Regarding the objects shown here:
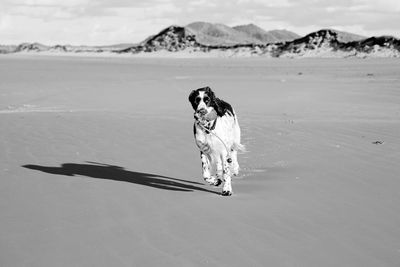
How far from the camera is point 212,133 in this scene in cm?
722

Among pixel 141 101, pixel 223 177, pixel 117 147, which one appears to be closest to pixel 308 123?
pixel 117 147

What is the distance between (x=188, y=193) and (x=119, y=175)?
159cm

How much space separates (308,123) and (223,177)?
6905 millimetres

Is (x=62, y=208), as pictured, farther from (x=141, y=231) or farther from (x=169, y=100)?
(x=169, y=100)

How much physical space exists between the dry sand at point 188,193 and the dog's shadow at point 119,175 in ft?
0.09

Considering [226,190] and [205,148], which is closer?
[226,190]

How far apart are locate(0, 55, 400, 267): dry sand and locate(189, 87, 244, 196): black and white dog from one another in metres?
0.28

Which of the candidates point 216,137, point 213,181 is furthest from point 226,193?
point 216,137

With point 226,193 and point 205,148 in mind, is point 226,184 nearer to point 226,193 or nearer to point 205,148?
point 226,193

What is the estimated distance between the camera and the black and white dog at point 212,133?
7082 millimetres

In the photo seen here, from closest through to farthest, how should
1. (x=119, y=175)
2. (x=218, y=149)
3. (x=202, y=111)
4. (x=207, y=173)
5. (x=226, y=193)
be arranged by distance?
(x=202, y=111)
(x=226, y=193)
(x=218, y=149)
(x=207, y=173)
(x=119, y=175)

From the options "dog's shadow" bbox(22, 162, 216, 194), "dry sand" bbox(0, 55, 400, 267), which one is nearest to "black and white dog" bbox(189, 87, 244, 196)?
"dry sand" bbox(0, 55, 400, 267)

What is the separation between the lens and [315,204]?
21.7 feet

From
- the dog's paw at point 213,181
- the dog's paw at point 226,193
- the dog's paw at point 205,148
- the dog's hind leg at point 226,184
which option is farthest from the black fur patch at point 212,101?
the dog's paw at point 226,193
